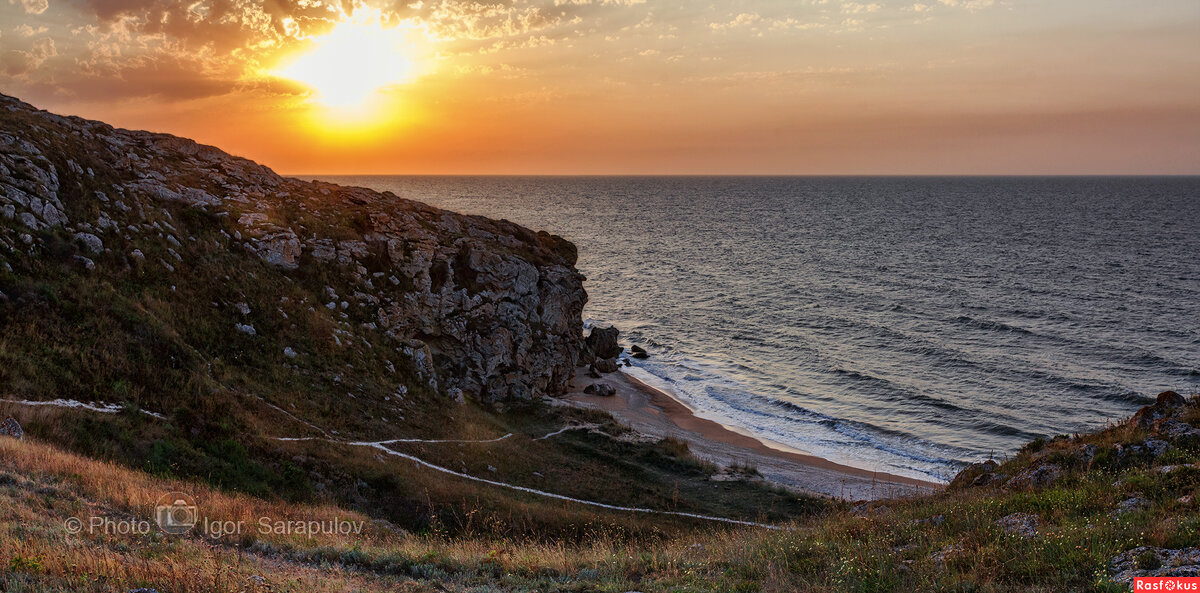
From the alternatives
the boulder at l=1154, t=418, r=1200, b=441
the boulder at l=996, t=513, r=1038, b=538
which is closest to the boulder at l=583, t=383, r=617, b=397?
the boulder at l=1154, t=418, r=1200, b=441

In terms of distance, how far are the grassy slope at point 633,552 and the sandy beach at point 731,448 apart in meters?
17.3

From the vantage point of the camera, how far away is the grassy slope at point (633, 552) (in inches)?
358

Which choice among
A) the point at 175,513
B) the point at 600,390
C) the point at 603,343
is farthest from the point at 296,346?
the point at 603,343

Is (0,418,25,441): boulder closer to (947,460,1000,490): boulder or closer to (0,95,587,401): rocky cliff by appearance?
(0,95,587,401): rocky cliff

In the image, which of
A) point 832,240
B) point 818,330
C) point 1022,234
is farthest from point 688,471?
point 1022,234

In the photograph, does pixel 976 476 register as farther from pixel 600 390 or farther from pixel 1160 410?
pixel 600 390

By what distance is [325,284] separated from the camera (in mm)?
35531

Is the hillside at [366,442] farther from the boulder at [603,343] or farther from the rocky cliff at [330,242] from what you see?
the boulder at [603,343]

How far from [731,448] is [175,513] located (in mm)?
33017

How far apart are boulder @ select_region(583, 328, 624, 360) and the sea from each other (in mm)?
2869

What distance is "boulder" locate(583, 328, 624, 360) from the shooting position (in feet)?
189

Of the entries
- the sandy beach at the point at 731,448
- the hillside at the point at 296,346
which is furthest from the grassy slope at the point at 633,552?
the sandy beach at the point at 731,448

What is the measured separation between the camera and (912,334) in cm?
6091

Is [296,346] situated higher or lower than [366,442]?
higher
